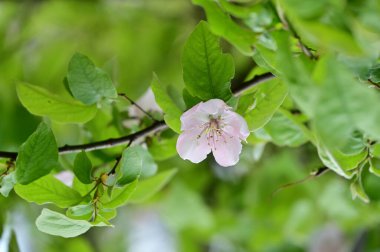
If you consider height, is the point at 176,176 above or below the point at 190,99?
below

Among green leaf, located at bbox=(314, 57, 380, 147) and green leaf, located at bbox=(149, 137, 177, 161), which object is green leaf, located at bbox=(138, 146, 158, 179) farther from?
green leaf, located at bbox=(314, 57, 380, 147)

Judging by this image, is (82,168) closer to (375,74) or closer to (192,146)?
(192,146)

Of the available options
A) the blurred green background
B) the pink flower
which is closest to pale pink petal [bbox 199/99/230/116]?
the pink flower

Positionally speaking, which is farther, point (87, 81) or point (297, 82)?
point (87, 81)

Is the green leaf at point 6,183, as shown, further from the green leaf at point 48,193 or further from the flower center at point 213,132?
the flower center at point 213,132

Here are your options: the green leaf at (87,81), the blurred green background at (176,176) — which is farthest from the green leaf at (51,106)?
the blurred green background at (176,176)

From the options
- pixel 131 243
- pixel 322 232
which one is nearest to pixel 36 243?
pixel 131 243

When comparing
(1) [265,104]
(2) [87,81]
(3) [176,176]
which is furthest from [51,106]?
(3) [176,176]
